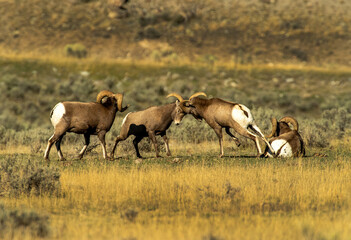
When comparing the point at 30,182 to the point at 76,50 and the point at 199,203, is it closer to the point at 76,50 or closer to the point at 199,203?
the point at 199,203

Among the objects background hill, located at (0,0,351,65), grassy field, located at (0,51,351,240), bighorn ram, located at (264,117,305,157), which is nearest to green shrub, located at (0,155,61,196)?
grassy field, located at (0,51,351,240)

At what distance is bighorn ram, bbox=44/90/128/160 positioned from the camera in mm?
18219

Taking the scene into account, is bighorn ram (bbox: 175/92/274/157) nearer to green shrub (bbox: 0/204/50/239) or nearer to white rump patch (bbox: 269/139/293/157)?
white rump patch (bbox: 269/139/293/157)

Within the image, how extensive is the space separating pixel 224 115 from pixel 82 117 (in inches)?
170

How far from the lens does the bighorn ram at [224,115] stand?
18.5 m

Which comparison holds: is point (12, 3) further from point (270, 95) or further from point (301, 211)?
point (301, 211)

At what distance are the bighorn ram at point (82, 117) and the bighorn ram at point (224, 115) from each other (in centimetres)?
234

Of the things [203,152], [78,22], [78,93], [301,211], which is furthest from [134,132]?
[78,22]

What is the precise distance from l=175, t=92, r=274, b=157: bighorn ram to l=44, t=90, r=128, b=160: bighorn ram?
2342 mm

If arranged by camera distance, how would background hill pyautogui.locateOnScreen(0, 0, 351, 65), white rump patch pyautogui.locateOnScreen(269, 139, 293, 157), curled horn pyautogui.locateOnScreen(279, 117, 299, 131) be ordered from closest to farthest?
white rump patch pyautogui.locateOnScreen(269, 139, 293, 157) → curled horn pyautogui.locateOnScreen(279, 117, 299, 131) → background hill pyautogui.locateOnScreen(0, 0, 351, 65)

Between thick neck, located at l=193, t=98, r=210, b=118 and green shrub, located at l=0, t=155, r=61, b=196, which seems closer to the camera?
green shrub, located at l=0, t=155, r=61, b=196

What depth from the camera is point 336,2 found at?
254 ft

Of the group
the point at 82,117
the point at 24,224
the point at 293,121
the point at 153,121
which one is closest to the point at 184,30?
the point at 153,121

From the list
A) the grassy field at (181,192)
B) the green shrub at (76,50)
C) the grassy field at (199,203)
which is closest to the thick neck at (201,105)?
the grassy field at (181,192)
